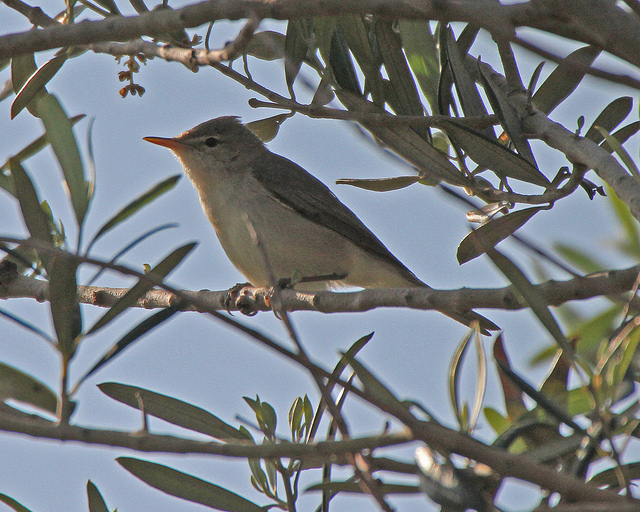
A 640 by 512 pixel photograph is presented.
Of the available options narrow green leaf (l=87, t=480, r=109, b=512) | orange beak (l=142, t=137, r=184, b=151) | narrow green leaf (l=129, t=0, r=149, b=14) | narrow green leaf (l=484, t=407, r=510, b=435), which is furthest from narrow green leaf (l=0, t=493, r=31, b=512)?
orange beak (l=142, t=137, r=184, b=151)

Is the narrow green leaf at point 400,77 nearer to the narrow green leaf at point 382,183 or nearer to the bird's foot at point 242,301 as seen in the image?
the narrow green leaf at point 382,183

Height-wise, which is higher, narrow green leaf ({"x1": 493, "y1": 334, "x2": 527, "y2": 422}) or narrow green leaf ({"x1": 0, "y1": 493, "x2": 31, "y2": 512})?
narrow green leaf ({"x1": 493, "y1": 334, "x2": 527, "y2": 422})

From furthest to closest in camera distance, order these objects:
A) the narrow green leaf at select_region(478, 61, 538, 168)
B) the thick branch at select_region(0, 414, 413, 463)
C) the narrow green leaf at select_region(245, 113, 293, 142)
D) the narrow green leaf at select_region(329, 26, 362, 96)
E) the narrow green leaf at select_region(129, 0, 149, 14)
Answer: the narrow green leaf at select_region(245, 113, 293, 142), the narrow green leaf at select_region(129, 0, 149, 14), the narrow green leaf at select_region(329, 26, 362, 96), the narrow green leaf at select_region(478, 61, 538, 168), the thick branch at select_region(0, 414, 413, 463)

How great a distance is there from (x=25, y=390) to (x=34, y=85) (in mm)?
1852

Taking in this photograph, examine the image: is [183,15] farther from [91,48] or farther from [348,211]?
[348,211]

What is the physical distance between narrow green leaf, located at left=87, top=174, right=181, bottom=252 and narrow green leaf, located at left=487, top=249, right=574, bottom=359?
0.90 m

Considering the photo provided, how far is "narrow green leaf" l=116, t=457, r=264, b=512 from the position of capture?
253cm

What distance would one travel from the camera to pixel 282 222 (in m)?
5.48

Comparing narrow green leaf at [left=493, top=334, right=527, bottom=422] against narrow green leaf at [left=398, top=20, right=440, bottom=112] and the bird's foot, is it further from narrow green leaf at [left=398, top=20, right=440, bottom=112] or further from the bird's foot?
the bird's foot

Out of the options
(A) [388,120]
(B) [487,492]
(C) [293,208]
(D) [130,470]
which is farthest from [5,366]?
(C) [293,208]

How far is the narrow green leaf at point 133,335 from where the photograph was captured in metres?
2.25

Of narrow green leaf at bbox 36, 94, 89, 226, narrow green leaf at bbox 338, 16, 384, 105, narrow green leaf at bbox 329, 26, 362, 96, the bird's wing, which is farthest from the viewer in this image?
the bird's wing

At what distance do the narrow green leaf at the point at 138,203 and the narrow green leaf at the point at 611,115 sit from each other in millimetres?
1799

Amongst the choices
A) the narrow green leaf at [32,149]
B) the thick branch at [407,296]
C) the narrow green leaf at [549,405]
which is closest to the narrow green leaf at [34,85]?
the narrow green leaf at [32,149]
